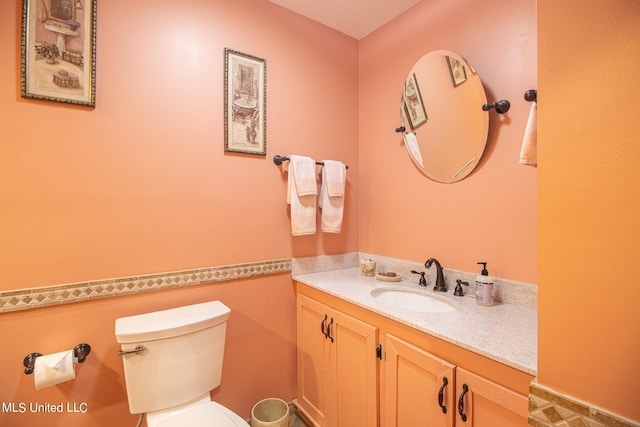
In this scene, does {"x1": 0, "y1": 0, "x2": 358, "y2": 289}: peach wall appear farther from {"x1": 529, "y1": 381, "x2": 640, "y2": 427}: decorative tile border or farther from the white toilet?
{"x1": 529, "y1": 381, "x2": 640, "y2": 427}: decorative tile border

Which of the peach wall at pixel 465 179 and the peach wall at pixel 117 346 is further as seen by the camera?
the peach wall at pixel 465 179

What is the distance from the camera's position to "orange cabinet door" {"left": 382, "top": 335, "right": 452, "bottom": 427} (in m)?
0.97

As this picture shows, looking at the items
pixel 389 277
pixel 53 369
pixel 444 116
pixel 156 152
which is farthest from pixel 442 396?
pixel 156 152

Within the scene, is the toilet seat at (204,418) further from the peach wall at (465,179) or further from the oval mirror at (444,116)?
the oval mirror at (444,116)

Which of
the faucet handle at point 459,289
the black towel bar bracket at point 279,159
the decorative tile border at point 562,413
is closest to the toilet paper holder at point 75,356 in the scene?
the black towel bar bracket at point 279,159

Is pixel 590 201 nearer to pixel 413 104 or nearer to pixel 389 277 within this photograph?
pixel 389 277

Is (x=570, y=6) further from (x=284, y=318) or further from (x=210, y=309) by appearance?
(x=284, y=318)

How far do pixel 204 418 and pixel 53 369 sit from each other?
603 mm

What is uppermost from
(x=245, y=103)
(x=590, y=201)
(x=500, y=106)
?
(x=245, y=103)

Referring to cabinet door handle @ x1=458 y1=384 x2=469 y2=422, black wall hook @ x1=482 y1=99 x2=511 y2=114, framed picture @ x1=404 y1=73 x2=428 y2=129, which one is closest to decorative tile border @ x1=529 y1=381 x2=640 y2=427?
cabinet door handle @ x1=458 y1=384 x2=469 y2=422

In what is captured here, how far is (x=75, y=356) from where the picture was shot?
1.18 m

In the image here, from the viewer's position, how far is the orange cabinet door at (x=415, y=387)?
97 cm

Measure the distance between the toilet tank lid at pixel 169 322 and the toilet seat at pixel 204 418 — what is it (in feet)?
1.07

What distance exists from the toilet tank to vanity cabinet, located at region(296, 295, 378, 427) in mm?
533
